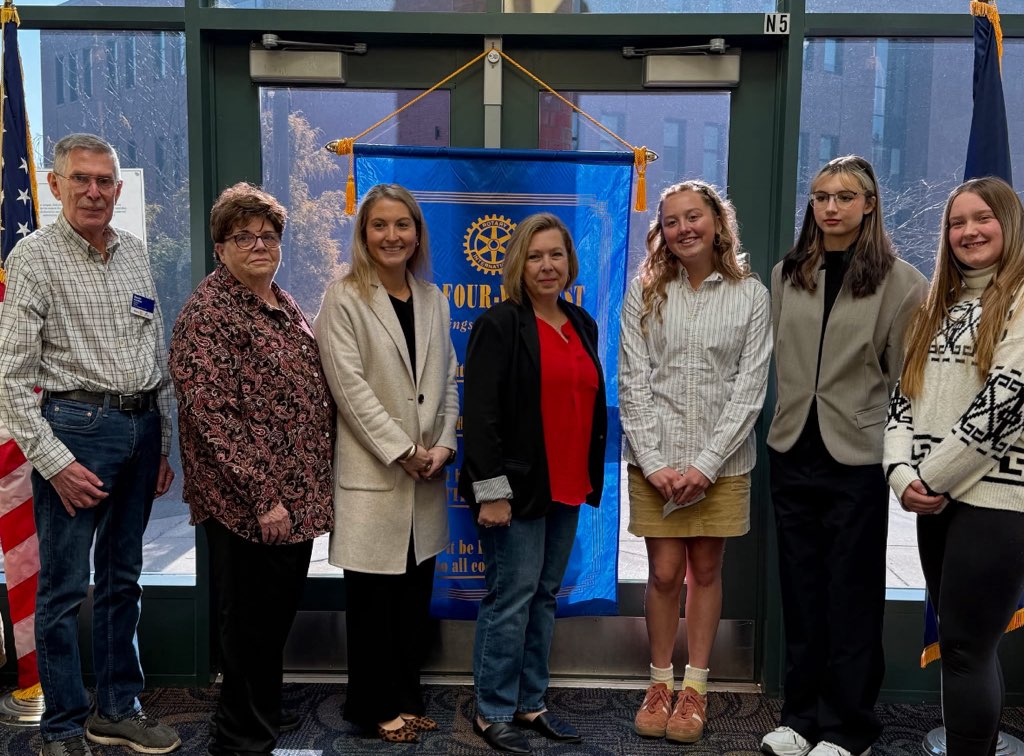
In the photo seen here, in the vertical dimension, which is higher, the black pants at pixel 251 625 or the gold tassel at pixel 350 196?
the gold tassel at pixel 350 196

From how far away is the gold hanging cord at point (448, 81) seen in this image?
2893 mm

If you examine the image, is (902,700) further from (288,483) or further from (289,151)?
(289,151)

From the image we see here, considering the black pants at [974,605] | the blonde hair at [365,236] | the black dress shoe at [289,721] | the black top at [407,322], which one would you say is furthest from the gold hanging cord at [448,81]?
the black dress shoe at [289,721]

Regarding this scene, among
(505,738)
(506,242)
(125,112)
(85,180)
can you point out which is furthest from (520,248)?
(125,112)

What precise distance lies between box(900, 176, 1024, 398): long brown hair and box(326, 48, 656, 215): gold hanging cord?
3.13 ft

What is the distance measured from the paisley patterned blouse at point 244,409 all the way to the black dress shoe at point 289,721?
29.2 inches

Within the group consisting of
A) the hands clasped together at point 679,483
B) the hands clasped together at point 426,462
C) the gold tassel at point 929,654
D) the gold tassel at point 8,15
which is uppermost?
the gold tassel at point 8,15

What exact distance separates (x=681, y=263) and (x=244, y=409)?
1.36m

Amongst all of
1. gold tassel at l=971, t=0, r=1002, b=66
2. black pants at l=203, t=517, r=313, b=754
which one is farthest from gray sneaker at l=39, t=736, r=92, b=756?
gold tassel at l=971, t=0, r=1002, b=66

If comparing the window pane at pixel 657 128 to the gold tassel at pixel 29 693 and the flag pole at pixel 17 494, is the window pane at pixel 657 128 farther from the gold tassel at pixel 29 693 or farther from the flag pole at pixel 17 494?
the gold tassel at pixel 29 693

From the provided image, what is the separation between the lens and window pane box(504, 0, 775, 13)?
2.98 metres

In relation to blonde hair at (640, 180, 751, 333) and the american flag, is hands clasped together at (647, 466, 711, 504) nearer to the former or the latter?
blonde hair at (640, 180, 751, 333)

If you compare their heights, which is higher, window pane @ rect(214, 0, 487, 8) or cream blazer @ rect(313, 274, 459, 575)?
window pane @ rect(214, 0, 487, 8)

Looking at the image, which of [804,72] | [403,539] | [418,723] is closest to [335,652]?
[418,723]
